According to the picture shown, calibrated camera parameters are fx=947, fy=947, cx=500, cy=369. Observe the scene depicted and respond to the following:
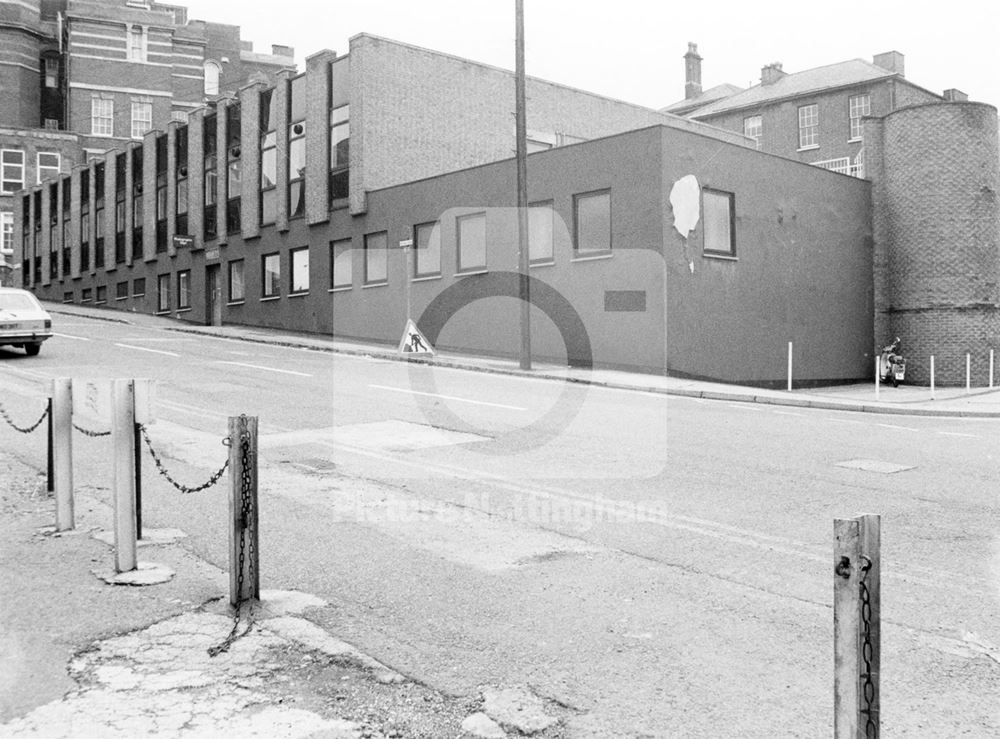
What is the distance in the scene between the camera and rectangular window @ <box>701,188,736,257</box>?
23.4 meters

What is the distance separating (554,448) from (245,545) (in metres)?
6.01

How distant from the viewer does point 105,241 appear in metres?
48.8

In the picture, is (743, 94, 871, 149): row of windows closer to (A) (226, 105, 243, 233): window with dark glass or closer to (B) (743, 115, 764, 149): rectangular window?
(B) (743, 115, 764, 149): rectangular window

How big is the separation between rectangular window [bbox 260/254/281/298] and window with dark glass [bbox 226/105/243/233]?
8.46ft

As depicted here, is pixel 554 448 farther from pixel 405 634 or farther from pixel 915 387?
pixel 915 387

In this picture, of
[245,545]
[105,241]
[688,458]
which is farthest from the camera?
[105,241]

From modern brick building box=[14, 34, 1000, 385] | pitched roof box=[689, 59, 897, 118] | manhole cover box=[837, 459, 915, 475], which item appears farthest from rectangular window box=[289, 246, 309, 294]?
pitched roof box=[689, 59, 897, 118]

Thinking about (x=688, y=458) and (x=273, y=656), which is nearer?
(x=273, y=656)

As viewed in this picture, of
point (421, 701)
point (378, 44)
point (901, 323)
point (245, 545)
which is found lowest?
point (421, 701)

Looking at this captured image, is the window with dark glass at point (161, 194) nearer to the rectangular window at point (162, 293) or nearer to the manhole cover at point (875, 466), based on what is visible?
the rectangular window at point (162, 293)

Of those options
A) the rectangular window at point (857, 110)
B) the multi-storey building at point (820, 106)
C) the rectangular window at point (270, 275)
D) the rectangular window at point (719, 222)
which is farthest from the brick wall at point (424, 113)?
the rectangular window at point (857, 110)

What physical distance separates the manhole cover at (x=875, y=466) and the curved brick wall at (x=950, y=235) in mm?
18859

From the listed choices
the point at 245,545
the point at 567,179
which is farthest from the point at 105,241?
the point at 245,545

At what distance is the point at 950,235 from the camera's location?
27.1 meters
